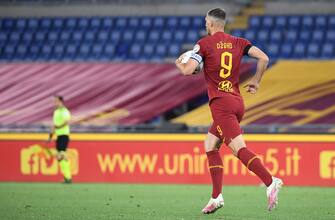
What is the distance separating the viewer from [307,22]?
27516 millimetres

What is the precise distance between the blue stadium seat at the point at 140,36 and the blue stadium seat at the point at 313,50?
16.0 feet

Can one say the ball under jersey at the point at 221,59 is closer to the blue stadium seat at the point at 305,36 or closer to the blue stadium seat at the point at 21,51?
the blue stadium seat at the point at 305,36

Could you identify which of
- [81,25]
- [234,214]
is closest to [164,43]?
[81,25]

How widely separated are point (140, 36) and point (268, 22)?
147 inches

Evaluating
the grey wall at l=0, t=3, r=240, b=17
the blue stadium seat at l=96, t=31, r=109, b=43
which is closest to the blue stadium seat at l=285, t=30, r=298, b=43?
the grey wall at l=0, t=3, r=240, b=17

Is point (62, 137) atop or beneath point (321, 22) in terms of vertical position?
beneath

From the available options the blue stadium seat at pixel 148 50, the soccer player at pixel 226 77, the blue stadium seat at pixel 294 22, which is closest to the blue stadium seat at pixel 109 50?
the blue stadium seat at pixel 148 50

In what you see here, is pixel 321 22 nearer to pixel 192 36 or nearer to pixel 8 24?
pixel 192 36

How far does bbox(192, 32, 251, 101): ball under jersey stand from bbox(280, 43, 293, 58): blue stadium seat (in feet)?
53.1

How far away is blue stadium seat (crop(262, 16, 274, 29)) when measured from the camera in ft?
91.1

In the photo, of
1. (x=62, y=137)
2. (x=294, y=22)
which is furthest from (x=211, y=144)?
(x=294, y=22)

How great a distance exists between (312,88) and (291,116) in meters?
1.41

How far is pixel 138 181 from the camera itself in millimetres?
20469

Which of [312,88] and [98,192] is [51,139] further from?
[312,88]
